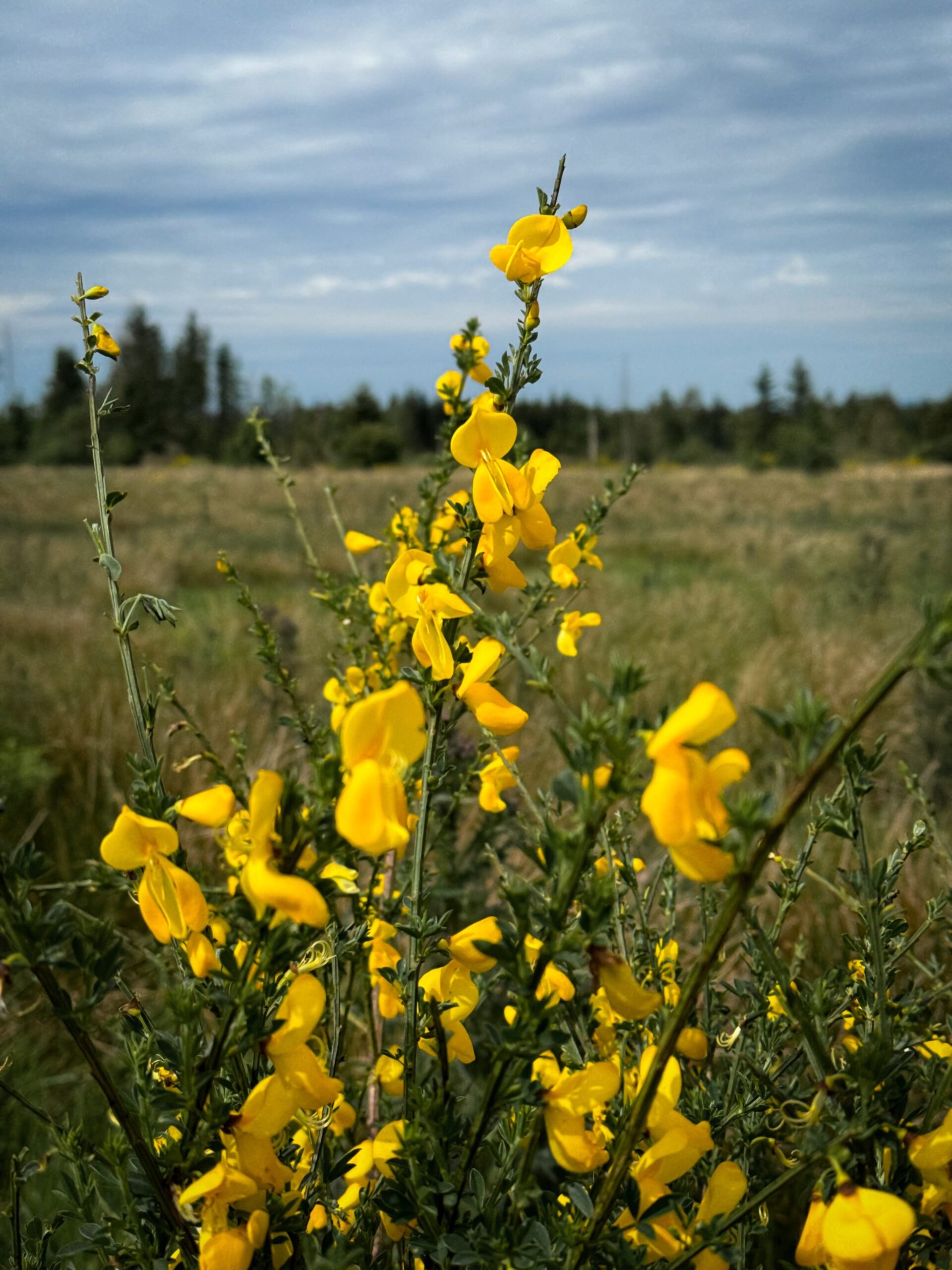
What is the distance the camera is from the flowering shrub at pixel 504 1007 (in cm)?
54

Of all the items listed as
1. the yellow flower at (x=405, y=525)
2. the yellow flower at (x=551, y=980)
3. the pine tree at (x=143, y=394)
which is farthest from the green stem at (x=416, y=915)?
the pine tree at (x=143, y=394)

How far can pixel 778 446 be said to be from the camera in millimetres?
34156

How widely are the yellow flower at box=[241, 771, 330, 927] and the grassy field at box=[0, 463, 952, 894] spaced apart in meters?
0.50

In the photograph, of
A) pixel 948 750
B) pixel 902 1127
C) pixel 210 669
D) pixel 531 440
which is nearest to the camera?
pixel 902 1127

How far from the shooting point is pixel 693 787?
52cm

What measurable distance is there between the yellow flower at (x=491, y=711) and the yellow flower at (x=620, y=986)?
189 millimetres

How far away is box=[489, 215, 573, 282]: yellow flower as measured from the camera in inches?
34.5

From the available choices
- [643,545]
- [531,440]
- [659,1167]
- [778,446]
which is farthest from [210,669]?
[778,446]

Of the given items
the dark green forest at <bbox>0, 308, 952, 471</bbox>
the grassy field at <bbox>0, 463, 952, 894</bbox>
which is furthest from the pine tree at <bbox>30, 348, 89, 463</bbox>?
the grassy field at <bbox>0, 463, 952, 894</bbox>

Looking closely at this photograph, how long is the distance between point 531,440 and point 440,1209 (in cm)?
115

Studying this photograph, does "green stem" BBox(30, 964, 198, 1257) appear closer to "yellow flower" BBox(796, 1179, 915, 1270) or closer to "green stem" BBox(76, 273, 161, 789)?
"green stem" BBox(76, 273, 161, 789)

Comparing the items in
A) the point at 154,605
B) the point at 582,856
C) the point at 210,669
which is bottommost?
the point at 210,669

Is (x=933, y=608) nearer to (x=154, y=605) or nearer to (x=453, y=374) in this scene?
(x=154, y=605)

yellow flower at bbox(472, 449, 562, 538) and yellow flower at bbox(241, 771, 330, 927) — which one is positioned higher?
yellow flower at bbox(472, 449, 562, 538)
